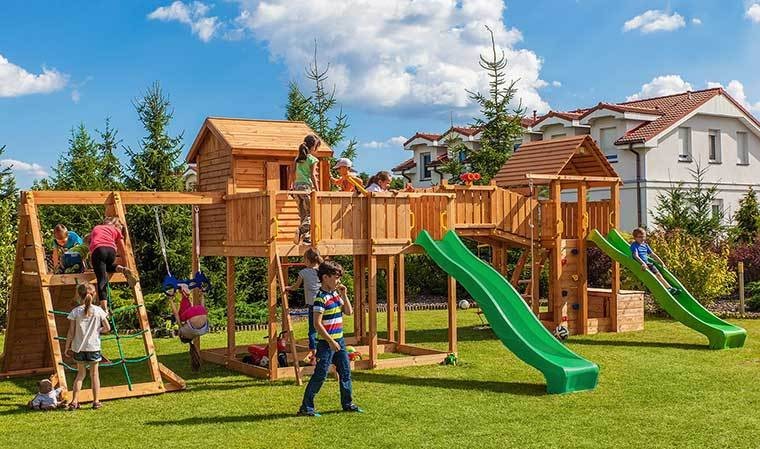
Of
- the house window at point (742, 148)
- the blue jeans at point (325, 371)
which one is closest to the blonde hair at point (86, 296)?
the blue jeans at point (325, 371)

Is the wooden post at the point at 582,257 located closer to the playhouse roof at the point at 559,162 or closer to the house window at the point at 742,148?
the playhouse roof at the point at 559,162

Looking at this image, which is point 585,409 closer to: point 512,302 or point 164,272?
point 512,302

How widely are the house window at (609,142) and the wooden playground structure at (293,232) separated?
16970 mm

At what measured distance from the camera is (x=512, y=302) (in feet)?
44.4

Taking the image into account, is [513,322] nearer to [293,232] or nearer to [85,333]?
[293,232]

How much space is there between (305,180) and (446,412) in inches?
190

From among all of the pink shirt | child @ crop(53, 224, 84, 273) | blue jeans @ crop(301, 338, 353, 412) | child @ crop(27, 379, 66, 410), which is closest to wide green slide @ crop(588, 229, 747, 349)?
blue jeans @ crop(301, 338, 353, 412)

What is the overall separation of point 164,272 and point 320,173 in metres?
7.23

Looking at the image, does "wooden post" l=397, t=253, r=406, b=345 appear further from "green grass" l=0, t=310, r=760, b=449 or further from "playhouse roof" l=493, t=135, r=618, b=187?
"playhouse roof" l=493, t=135, r=618, b=187

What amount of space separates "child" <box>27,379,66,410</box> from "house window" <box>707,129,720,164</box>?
105 ft

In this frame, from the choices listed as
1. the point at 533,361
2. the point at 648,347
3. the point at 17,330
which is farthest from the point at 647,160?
the point at 17,330

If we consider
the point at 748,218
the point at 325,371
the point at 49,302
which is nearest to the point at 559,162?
the point at 325,371

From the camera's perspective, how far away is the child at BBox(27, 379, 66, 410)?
11055 millimetres

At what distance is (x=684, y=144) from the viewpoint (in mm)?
36031
